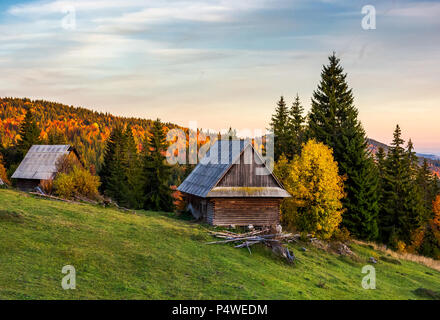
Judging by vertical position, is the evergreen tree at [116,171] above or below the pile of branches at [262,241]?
above

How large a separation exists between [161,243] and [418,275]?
63.9 feet

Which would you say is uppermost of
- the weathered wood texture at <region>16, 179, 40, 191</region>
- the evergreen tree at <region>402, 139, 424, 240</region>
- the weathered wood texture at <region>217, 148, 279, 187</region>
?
the weathered wood texture at <region>217, 148, 279, 187</region>

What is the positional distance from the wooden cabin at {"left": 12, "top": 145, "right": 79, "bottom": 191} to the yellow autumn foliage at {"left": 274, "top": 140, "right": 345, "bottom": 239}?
1098 inches

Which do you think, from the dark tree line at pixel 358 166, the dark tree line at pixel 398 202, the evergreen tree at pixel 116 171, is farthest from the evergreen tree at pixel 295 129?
the evergreen tree at pixel 116 171

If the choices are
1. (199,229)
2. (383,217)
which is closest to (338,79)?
(383,217)

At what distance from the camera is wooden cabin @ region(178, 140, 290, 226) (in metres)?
29.5

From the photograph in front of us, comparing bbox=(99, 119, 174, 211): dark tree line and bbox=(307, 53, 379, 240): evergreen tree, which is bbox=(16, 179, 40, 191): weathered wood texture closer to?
bbox=(99, 119, 174, 211): dark tree line

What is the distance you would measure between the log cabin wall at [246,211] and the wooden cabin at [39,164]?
24.0m

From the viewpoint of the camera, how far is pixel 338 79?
47.5 meters

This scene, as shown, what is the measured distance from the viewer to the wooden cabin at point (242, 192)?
29484 millimetres

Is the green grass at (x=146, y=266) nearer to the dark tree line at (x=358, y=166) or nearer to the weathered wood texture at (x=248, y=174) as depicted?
the weathered wood texture at (x=248, y=174)

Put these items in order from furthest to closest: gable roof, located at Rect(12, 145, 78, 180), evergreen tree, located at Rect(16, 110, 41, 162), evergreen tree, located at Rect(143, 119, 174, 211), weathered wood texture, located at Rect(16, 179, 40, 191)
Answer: evergreen tree, located at Rect(16, 110, 41, 162) → evergreen tree, located at Rect(143, 119, 174, 211) → weathered wood texture, located at Rect(16, 179, 40, 191) → gable roof, located at Rect(12, 145, 78, 180)

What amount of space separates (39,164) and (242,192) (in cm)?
2975

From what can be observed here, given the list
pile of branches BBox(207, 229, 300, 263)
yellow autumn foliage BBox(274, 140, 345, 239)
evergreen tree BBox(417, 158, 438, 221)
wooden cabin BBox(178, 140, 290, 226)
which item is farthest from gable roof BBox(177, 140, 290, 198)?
evergreen tree BBox(417, 158, 438, 221)
